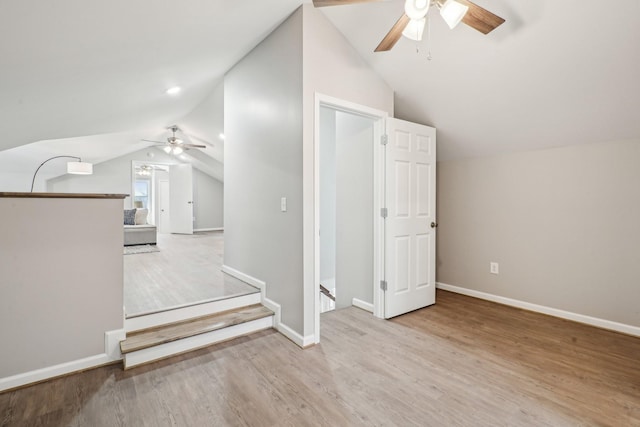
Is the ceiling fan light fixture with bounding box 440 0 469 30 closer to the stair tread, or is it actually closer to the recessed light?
the stair tread

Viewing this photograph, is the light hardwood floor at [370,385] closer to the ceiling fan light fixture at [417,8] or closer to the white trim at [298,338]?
the white trim at [298,338]

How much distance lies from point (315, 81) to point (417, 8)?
44.7 inches

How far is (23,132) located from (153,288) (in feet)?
7.31

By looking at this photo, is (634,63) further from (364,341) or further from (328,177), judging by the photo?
(328,177)

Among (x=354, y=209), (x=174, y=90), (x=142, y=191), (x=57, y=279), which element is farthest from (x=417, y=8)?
(x=142, y=191)

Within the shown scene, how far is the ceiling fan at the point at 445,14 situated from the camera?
1.65m

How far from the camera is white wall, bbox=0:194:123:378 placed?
1.98 meters

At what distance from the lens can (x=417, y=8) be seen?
1.63m

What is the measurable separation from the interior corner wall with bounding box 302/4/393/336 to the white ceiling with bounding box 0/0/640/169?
0.48 ft

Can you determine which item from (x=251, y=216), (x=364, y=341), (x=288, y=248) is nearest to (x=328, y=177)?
(x=251, y=216)

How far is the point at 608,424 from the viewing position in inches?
64.9

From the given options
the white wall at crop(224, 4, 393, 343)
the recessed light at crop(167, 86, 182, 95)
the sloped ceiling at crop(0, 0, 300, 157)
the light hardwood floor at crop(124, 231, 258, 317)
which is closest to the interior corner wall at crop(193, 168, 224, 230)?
the light hardwood floor at crop(124, 231, 258, 317)

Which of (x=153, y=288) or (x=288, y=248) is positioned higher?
(x=288, y=248)

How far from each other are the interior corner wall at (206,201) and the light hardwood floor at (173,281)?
14.6 feet
